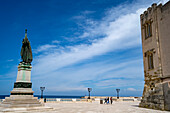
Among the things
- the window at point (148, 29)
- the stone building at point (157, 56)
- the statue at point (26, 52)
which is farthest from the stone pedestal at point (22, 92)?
the window at point (148, 29)

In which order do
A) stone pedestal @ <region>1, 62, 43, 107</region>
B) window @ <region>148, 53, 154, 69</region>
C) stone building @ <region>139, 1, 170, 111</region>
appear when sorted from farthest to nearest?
window @ <region>148, 53, 154, 69</region> < stone building @ <region>139, 1, 170, 111</region> < stone pedestal @ <region>1, 62, 43, 107</region>

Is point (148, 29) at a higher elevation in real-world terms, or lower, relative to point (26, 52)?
higher

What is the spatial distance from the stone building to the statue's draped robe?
14.0 m

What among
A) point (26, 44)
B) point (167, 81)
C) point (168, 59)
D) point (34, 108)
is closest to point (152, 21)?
point (168, 59)

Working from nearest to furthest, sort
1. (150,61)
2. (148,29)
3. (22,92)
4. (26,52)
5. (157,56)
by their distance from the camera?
(22,92) < (26,52) < (157,56) < (150,61) < (148,29)

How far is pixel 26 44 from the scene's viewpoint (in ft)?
63.3

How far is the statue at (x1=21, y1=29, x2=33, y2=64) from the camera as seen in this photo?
61.2ft

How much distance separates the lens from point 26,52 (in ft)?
62.1

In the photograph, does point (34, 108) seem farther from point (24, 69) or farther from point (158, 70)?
point (158, 70)

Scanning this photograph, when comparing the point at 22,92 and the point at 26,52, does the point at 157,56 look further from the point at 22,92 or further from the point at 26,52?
the point at 22,92

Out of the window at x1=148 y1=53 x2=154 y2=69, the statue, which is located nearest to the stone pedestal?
the statue

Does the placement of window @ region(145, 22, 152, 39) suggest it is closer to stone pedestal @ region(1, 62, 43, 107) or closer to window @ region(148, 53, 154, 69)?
window @ region(148, 53, 154, 69)

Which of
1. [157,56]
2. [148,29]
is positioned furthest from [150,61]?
[148,29]

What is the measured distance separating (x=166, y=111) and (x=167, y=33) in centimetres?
804
